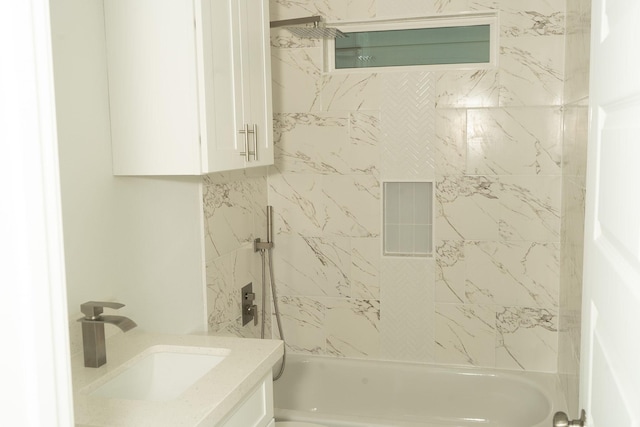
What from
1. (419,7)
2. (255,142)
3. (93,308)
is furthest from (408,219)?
(93,308)

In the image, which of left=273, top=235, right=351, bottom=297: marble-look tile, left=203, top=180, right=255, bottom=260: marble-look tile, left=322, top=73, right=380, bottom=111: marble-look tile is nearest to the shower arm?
left=322, top=73, right=380, bottom=111: marble-look tile

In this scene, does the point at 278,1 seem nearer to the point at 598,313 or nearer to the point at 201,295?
the point at 201,295

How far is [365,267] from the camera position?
326 centimetres

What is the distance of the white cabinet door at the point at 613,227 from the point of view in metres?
0.72

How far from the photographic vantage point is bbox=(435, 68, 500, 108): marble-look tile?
3010 millimetres

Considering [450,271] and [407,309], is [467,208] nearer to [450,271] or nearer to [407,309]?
[450,271]

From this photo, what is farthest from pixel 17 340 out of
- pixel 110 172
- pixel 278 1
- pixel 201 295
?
pixel 278 1

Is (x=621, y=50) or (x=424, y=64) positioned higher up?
(x=424, y=64)

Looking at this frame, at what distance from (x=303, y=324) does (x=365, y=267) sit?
470 millimetres

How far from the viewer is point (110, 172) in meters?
2.04

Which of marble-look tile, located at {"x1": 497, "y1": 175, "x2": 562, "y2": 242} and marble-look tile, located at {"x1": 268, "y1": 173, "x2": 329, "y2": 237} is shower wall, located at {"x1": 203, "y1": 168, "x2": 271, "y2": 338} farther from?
marble-look tile, located at {"x1": 497, "y1": 175, "x2": 562, "y2": 242}

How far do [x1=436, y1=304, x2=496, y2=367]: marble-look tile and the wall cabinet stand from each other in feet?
5.11

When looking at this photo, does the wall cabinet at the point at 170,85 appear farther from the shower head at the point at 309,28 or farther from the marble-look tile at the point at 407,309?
the marble-look tile at the point at 407,309

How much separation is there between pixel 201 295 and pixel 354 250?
97cm
